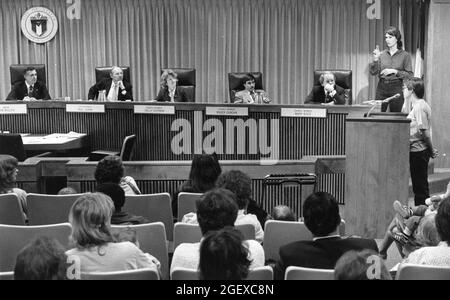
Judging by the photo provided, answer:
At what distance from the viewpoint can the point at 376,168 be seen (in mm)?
4828

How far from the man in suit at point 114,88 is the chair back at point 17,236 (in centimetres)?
466

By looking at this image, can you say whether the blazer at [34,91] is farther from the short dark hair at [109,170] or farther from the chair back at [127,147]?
the short dark hair at [109,170]

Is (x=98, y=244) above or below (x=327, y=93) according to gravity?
below

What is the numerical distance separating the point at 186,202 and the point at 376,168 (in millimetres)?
1620

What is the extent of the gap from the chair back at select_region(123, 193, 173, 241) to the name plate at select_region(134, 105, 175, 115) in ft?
9.65

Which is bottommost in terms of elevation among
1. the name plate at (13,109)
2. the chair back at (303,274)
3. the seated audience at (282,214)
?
the seated audience at (282,214)

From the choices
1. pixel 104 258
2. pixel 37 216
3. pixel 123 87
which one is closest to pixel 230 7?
pixel 123 87

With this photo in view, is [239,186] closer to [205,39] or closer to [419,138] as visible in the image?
[419,138]

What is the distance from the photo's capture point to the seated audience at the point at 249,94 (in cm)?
745

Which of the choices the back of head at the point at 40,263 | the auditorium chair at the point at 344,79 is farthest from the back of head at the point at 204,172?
the auditorium chair at the point at 344,79

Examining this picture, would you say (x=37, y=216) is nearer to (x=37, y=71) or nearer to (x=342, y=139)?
(x=342, y=139)

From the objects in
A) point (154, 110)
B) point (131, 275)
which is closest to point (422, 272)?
point (131, 275)

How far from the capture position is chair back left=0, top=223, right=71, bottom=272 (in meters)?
3.05

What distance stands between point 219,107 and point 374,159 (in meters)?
2.31
